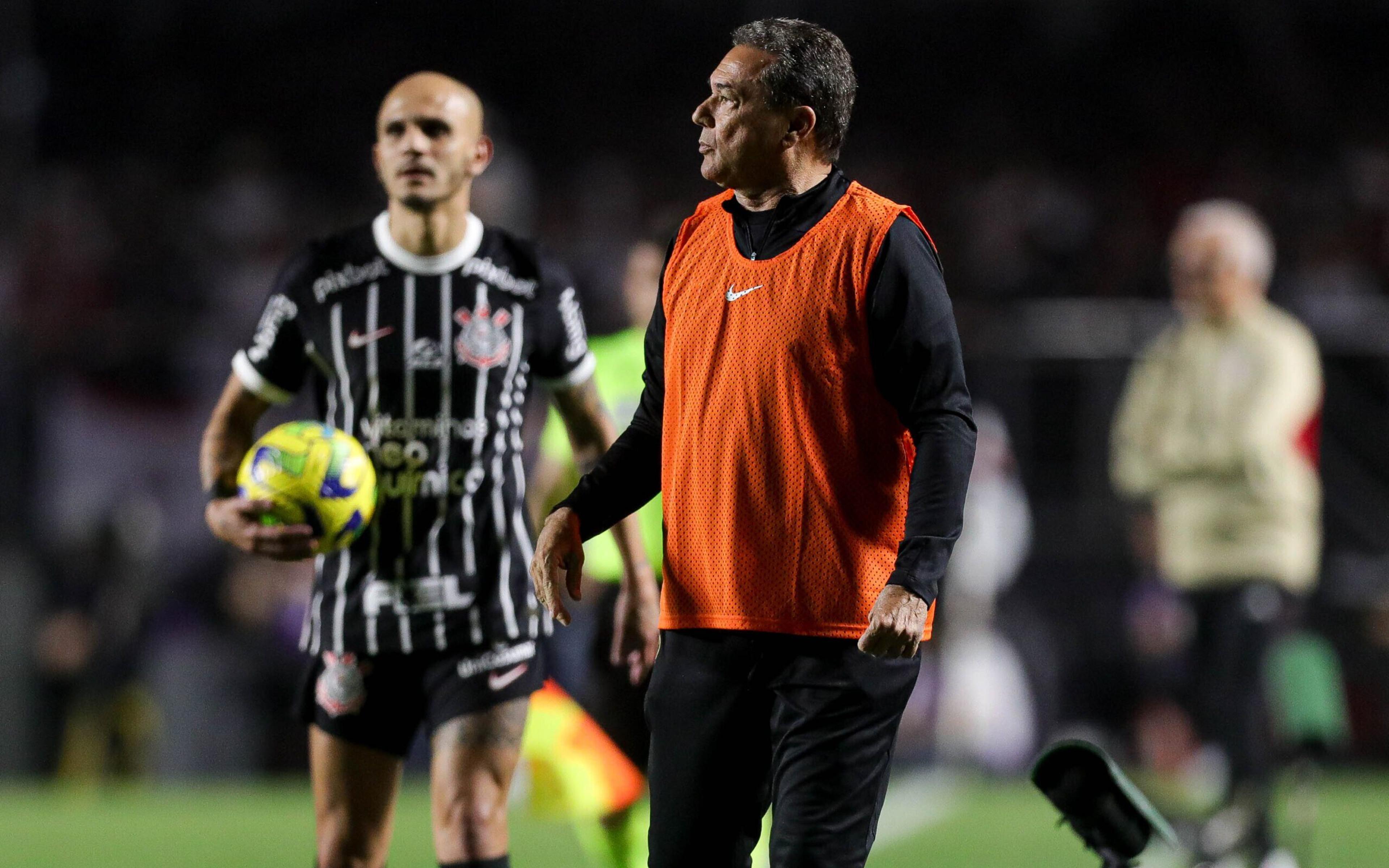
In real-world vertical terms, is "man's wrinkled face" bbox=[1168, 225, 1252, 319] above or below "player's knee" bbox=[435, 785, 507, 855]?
above

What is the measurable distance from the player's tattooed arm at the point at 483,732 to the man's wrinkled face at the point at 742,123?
66.1 inches

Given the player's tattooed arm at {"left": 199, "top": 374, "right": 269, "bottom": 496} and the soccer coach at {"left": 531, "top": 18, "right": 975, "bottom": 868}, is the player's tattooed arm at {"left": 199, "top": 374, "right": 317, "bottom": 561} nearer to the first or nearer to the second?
the player's tattooed arm at {"left": 199, "top": 374, "right": 269, "bottom": 496}

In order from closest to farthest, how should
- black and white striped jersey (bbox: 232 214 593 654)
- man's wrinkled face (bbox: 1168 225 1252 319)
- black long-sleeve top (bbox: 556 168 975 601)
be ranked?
black long-sleeve top (bbox: 556 168 975 601)
black and white striped jersey (bbox: 232 214 593 654)
man's wrinkled face (bbox: 1168 225 1252 319)

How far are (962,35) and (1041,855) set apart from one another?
12.4 metres

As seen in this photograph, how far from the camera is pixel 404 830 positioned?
9.94 meters

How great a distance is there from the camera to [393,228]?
5.05 meters

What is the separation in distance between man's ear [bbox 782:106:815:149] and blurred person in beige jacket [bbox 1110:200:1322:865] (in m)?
4.10

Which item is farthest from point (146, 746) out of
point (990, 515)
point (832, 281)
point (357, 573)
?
point (832, 281)

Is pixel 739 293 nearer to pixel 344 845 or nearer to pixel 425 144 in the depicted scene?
pixel 425 144

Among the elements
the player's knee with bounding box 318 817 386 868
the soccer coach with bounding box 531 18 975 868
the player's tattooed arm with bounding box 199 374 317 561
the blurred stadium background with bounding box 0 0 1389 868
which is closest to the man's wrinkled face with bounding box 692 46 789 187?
the soccer coach with bounding box 531 18 975 868

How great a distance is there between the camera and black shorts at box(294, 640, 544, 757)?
4805 millimetres

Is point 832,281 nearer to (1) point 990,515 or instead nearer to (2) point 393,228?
(2) point 393,228

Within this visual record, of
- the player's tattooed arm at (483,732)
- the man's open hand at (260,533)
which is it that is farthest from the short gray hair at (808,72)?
the player's tattooed arm at (483,732)

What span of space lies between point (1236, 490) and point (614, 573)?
8.95 ft
